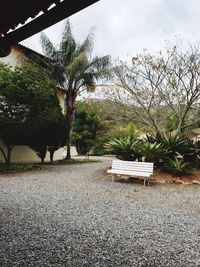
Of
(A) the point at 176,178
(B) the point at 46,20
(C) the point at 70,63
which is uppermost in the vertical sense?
(C) the point at 70,63

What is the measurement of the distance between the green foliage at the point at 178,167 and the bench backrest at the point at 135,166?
5.96 ft

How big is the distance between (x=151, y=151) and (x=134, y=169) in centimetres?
156

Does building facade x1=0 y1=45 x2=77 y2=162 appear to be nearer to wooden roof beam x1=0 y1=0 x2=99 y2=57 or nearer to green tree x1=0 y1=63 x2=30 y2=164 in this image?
green tree x1=0 y1=63 x2=30 y2=164

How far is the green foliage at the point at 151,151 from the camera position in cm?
1191

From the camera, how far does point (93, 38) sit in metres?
19.2

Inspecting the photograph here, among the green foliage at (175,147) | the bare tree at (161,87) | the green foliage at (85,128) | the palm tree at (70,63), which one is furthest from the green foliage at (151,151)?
the green foliage at (85,128)

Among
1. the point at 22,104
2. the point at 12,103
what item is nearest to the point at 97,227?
the point at 12,103

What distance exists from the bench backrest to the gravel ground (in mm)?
1403

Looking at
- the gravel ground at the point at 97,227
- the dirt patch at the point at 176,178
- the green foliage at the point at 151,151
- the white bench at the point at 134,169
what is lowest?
the gravel ground at the point at 97,227

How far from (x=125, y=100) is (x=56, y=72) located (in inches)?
228

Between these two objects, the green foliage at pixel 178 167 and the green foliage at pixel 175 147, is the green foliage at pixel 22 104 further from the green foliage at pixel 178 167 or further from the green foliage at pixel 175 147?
the green foliage at pixel 178 167

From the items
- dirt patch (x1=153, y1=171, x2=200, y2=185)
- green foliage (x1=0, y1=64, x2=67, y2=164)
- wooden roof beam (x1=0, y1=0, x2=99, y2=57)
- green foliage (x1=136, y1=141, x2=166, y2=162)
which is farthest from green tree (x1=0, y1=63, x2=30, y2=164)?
wooden roof beam (x1=0, y1=0, x2=99, y2=57)

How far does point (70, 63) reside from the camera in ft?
61.2

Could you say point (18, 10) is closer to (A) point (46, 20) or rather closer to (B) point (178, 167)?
(A) point (46, 20)
